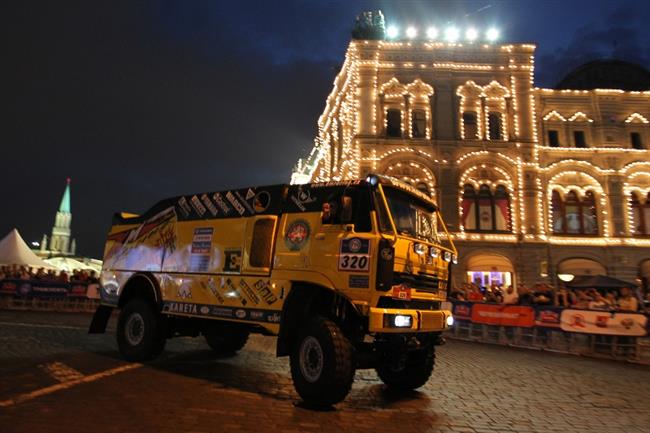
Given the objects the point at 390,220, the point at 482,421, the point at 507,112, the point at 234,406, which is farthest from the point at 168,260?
the point at 507,112

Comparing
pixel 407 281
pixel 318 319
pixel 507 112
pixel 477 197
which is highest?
pixel 507 112

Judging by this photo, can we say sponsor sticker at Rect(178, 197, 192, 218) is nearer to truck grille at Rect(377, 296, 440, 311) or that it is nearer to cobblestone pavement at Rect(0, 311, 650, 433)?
cobblestone pavement at Rect(0, 311, 650, 433)

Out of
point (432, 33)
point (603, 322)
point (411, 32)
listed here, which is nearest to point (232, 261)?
point (603, 322)

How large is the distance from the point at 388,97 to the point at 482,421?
77.0 ft

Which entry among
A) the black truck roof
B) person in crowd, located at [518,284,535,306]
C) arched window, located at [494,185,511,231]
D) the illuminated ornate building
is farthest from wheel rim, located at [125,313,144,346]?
arched window, located at [494,185,511,231]

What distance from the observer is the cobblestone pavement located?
5.18 m

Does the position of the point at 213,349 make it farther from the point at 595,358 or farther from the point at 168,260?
the point at 595,358

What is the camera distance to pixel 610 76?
30.7 metres

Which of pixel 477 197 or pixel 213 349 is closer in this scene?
pixel 213 349

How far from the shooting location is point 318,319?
6.14 metres

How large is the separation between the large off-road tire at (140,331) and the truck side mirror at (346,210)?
14.7ft

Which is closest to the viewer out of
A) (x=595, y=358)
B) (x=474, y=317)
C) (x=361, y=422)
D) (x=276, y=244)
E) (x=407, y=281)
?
(x=361, y=422)

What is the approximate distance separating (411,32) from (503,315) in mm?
19565

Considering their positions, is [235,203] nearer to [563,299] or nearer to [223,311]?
[223,311]
